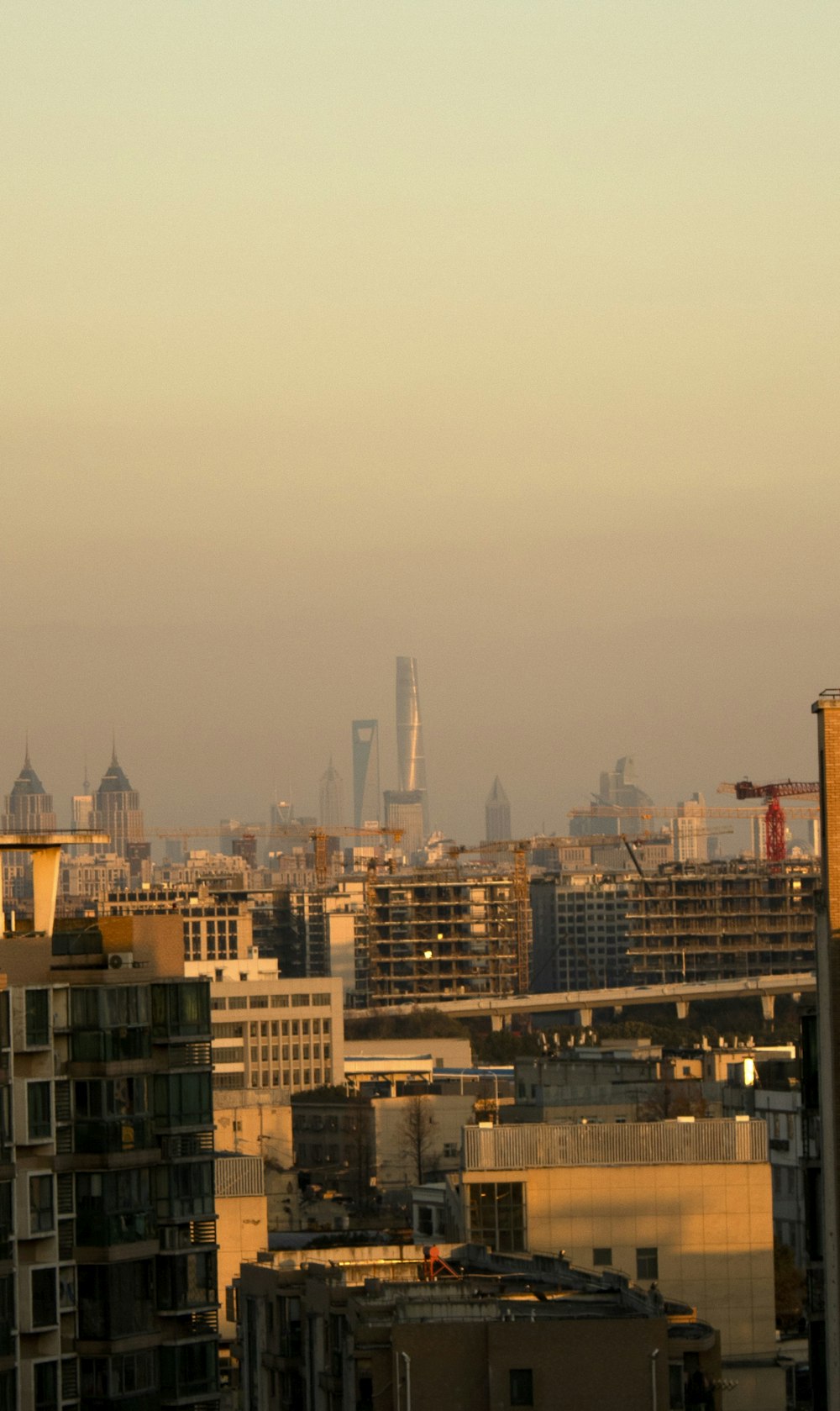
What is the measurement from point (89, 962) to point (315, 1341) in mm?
5509

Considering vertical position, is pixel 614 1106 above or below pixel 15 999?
below

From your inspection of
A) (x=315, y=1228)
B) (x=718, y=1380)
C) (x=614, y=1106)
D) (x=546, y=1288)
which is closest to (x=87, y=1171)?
(x=546, y=1288)

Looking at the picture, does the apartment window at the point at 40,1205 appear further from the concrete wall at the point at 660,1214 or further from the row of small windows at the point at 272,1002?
the row of small windows at the point at 272,1002

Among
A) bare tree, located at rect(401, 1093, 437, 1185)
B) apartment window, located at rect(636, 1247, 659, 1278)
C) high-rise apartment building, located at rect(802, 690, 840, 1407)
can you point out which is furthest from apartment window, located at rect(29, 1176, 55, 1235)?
bare tree, located at rect(401, 1093, 437, 1185)

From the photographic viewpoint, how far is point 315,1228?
2667 inches

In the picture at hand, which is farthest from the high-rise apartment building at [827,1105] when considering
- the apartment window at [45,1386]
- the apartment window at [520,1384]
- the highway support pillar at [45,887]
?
the highway support pillar at [45,887]

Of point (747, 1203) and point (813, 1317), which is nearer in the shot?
point (813, 1317)

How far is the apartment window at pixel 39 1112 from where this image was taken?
3575 cm

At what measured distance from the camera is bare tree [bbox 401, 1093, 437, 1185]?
101750 mm

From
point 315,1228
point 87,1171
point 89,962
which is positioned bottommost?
point 315,1228

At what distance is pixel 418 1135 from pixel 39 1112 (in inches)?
2653

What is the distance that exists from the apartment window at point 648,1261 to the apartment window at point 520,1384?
1631 centimetres

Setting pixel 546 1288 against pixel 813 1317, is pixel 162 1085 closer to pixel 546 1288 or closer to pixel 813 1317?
pixel 546 1288

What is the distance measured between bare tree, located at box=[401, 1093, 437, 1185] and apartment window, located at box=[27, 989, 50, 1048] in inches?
2577
